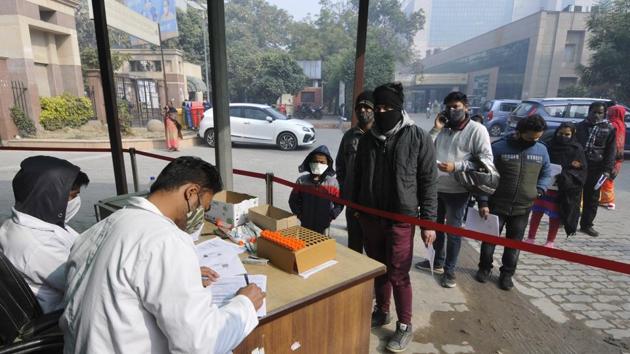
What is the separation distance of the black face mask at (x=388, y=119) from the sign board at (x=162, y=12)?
18.8m

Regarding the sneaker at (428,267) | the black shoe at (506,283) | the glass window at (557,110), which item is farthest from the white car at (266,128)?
the black shoe at (506,283)

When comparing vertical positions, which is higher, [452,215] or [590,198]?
[452,215]

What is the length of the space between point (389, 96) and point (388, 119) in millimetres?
151

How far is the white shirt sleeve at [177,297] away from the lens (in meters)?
1.01

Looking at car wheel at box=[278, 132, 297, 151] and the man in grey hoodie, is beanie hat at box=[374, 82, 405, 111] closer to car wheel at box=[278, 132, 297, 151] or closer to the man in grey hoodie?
the man in grey hoodie

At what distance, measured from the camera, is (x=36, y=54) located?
16.0m

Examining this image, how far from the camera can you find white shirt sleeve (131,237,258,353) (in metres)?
1.01

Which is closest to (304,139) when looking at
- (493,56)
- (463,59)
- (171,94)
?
(171,94)

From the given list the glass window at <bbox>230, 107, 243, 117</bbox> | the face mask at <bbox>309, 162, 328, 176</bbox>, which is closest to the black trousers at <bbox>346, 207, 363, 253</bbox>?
the face mask at <bbox>309, 162, 328, 176</bbox>

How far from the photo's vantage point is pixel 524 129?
3.18m

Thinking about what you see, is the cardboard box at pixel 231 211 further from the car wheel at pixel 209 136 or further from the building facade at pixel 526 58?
the building facade at pixel 526 58

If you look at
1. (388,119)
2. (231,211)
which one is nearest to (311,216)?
(231,211)

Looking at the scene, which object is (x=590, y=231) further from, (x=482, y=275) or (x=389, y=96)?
(x=389, y=96)

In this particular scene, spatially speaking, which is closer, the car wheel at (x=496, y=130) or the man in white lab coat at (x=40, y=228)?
the man in white lab coat at (x=40, y=228)
